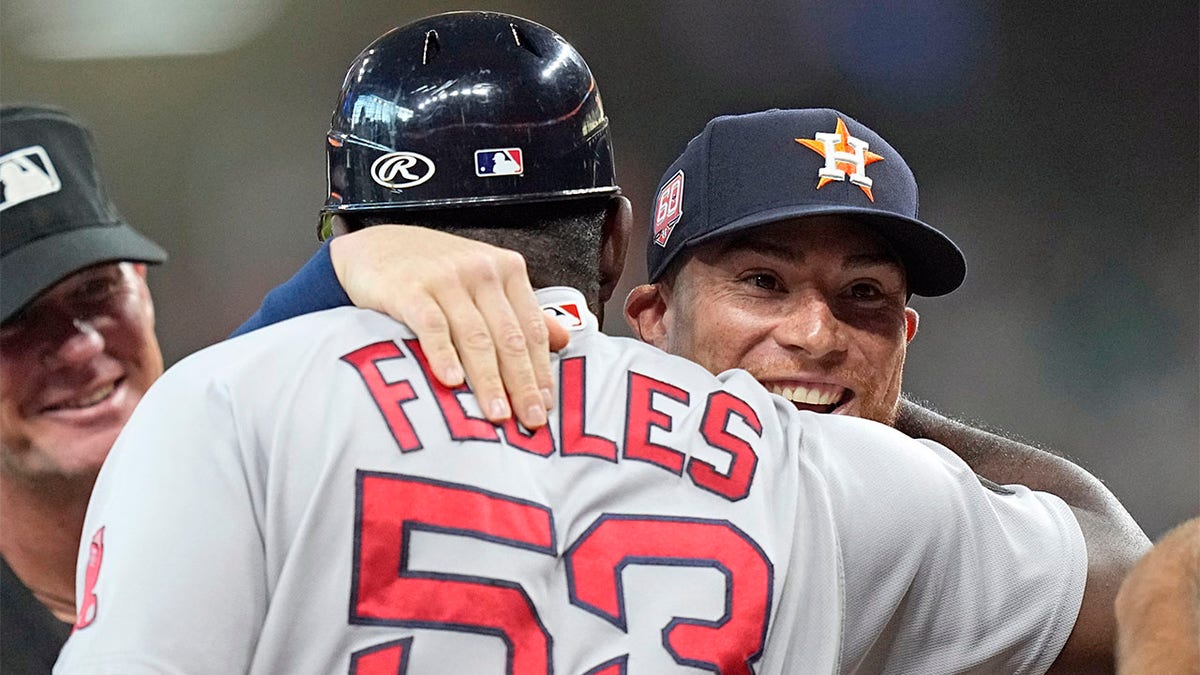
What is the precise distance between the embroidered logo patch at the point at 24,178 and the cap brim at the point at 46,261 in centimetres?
7

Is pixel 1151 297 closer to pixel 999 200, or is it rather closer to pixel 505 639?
pixel 999 200

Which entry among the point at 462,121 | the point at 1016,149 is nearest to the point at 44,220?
the point at 462,121

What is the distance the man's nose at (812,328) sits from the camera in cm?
168

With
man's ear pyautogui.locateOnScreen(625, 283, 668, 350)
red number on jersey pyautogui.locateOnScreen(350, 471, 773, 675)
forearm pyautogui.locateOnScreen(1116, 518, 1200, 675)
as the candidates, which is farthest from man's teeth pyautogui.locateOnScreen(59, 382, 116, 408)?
forearm pyautogui.locateOnScreen(1116, 518, 1200, 675)

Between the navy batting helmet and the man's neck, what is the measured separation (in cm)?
113

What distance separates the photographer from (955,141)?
392 cm

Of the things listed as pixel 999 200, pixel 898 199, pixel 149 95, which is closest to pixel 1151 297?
pixel 999 200

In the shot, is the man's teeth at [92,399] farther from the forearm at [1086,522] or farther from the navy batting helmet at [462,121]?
the forearm at [1086,522]

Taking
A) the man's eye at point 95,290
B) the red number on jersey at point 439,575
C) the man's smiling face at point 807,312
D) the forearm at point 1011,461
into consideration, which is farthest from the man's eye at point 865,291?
the man's eye at point 95,290

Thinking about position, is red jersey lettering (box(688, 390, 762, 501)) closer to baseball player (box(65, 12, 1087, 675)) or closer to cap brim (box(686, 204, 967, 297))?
baseball player (box(65, 12, 1087, 675))

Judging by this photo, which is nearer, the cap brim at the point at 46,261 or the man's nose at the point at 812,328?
the man's nose at the point at 812,328

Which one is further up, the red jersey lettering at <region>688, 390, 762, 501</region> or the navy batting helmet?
the navy batting helmet

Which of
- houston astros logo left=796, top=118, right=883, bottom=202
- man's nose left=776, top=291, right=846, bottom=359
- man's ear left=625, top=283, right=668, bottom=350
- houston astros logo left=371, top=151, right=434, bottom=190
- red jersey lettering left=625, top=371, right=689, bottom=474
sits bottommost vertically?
man's ear left=625, top=283, right=668, bottom=350

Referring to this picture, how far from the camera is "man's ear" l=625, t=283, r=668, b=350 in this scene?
6.20 feet
